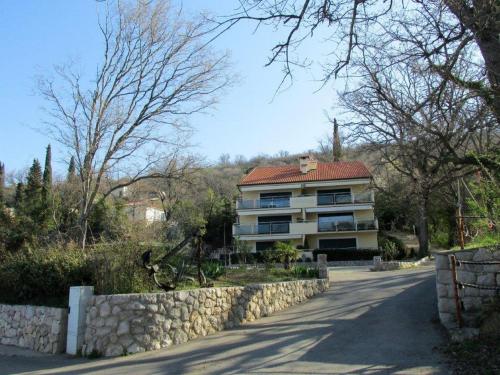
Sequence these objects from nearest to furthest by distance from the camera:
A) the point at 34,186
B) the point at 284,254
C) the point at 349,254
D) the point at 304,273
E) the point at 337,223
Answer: the point at 304,273 → the point at 284,254 → the point at 34,186 → the point at 349,254 → the point at 337,223

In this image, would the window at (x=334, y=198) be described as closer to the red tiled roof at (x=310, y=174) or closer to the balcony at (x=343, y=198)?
the balcony at (x=343, y=198)

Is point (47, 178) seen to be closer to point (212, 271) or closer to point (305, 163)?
point (305, 163)

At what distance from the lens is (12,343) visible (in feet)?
37.9

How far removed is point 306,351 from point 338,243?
121 ft

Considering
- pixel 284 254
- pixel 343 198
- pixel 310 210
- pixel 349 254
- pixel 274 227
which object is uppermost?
pixel 343 198

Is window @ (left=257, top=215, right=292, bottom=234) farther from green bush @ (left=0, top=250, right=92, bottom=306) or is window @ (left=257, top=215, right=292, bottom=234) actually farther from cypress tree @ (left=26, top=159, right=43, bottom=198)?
green bush @ (left=0, top=250, right=92, bottom=306)

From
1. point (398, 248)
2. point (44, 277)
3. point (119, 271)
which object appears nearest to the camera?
point (119, 271)

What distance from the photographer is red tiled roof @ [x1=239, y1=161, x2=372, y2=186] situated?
46.5 meters

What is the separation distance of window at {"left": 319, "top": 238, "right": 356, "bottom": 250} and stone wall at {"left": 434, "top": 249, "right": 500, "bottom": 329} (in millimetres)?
35094

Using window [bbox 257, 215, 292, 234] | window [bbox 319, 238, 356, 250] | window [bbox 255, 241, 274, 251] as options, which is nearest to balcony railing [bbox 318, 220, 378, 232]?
window [bbox 319, 238, 356, 250]

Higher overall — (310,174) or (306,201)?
(310,174)

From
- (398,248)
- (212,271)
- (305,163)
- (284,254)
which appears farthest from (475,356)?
(305,163)

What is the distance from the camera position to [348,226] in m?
43.7

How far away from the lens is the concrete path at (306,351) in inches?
305
